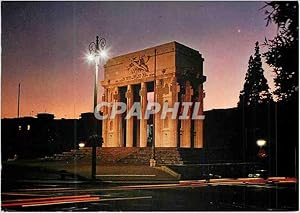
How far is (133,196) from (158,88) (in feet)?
47.2

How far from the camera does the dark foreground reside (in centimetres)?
863

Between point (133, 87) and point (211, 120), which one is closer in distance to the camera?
point (211, 120)

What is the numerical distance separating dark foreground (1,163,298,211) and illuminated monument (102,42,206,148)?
36.0ft

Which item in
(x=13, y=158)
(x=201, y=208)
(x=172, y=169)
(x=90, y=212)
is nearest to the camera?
(x=90, y=212)

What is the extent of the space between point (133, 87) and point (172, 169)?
1077 centimetres

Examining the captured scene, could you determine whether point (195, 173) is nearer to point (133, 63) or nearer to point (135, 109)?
point (133, 63)

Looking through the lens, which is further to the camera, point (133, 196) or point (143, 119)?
point (143, 119)

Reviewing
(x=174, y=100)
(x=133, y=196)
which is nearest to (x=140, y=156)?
(x=174, y=100)

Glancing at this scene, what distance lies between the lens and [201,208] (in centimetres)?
873

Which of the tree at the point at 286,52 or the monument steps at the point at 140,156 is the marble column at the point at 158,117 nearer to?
the monument steps at the point at 140,156

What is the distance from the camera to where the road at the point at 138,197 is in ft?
28.3

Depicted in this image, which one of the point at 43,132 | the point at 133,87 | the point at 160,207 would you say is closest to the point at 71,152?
the point at 43,132

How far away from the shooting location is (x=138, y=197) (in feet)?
31.7

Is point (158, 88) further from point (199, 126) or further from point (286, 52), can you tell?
point (286, 52)
